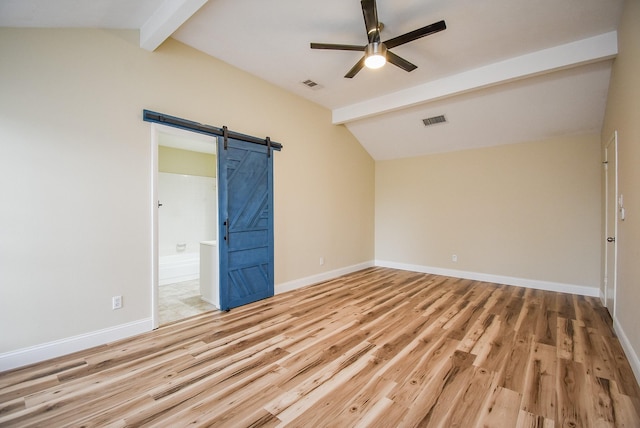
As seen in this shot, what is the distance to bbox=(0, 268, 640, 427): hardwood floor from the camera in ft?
5.70

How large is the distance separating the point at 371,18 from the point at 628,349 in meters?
3.62

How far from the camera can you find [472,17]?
275cm

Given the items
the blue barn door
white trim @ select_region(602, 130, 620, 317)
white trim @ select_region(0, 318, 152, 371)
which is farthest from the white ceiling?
white trim @ select_region(0, 318, 152, 371)

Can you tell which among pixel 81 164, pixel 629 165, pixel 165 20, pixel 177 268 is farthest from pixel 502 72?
pixel 177 268

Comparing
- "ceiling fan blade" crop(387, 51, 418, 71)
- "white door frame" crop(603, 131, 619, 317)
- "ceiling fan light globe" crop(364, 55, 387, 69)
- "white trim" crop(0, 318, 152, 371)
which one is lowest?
"white trim" crop(0, 318, 152, 371)

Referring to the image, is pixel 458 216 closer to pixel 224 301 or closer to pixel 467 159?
pixel 467 159

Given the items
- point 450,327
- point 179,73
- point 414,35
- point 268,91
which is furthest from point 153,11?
point 450,327

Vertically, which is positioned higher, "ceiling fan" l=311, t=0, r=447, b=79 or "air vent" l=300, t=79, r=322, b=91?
"air vent" l=300, t=79, r=322, b=91

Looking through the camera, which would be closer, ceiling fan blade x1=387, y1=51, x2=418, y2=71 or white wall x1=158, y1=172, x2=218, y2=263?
ceiling fan blade x1=387, y1=51, x2=418, y2=71

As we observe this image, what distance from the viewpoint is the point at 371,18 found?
2.39 metres

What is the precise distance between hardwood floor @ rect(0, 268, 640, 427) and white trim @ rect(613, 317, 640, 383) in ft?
0.18

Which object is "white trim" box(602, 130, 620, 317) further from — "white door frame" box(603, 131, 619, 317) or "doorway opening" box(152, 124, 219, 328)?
"doorway opening" box(152, 124, 219, 328)

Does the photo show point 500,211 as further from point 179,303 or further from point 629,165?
point 179,303

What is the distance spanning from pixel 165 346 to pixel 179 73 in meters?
2.99
